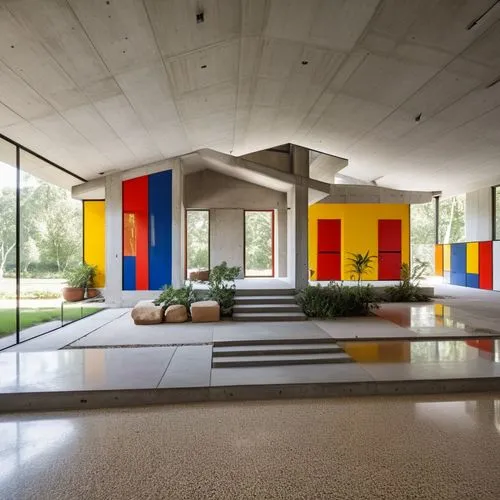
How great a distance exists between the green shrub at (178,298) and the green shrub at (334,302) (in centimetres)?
220

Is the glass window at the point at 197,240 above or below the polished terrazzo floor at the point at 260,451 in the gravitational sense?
above

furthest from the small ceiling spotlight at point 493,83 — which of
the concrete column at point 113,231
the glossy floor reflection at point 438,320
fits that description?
the concrete column at point 113,231

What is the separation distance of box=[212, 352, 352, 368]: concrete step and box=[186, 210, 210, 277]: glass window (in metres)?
7.53

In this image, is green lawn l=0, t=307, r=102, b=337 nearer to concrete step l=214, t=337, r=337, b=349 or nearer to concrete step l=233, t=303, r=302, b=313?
concrete step l=233, t=303, r=302, b=313

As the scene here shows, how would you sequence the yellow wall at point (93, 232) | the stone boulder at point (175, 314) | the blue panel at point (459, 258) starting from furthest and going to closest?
the blue panel at point (459, 258) → the yellow wall at point (93, 232) → the stone boulder at point (175, 314)

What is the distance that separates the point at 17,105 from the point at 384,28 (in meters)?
4.52

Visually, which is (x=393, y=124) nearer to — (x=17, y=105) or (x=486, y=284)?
(x=17, y=105)

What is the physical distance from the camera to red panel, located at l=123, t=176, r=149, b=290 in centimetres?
857

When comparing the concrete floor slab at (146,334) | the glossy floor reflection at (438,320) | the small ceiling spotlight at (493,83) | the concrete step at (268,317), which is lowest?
the concrete floor slab at (146,334)

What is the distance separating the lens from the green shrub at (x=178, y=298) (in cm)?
716

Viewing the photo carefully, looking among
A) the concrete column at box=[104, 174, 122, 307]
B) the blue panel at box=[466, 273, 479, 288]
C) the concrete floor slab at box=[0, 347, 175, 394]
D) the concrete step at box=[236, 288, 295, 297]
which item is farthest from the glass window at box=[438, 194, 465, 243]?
the concrete floor slab at box=[0, 347, 175, 394]

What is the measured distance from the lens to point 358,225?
12766 millimetres

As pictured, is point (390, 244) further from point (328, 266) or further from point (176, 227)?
point (176, 227)

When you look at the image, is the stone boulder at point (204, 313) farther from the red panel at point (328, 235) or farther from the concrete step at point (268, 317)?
the red panel at point (328, 235)
